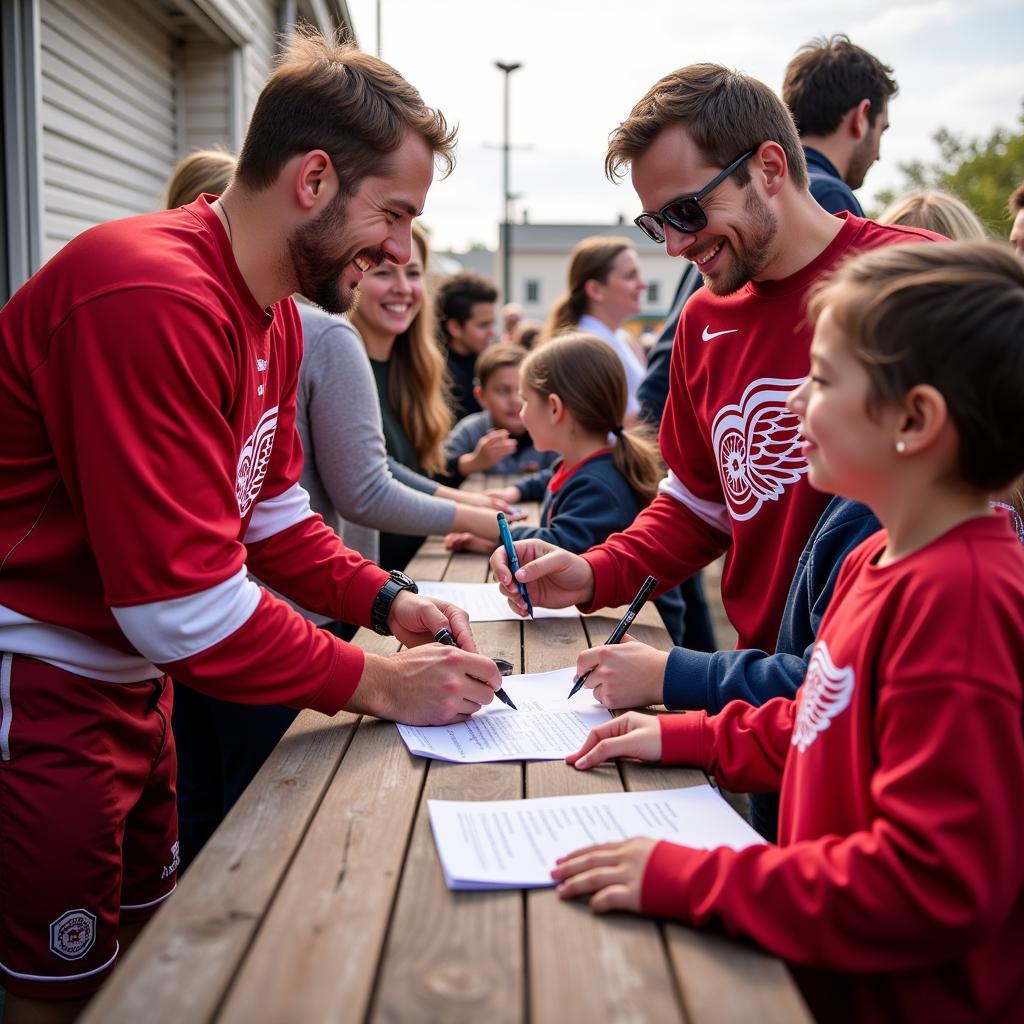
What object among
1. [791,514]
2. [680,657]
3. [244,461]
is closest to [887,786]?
[680,657]

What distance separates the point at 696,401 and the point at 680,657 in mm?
678

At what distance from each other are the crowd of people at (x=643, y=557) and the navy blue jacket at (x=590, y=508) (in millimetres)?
474

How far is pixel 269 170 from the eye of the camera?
1982mm

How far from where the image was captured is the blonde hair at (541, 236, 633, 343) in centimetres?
591

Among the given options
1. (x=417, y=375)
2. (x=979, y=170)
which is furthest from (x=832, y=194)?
(x=979, y=170)

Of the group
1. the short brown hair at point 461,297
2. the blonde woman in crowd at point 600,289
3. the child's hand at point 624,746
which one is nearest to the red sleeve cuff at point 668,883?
the child's hand at point 624,746

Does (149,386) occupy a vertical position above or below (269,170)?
below

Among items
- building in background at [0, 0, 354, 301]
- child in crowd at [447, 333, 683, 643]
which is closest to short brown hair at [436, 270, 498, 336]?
building in background at [0, 0, 354, 301]

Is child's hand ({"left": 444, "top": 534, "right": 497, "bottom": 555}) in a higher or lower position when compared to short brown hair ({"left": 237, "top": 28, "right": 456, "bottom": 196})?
lower

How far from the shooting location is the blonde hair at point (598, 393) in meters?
3.32

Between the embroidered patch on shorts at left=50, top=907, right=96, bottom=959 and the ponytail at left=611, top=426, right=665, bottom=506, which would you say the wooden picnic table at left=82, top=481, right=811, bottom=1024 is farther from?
the ponytail at left=611, top=426, right=665, bottom=506

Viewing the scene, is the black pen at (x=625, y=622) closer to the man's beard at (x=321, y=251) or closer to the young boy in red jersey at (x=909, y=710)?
the young boy in red jersey at (x=909, y=710)

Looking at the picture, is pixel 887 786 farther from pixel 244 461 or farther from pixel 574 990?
pixel 244 461

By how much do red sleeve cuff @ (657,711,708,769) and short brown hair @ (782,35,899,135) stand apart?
303 cm
